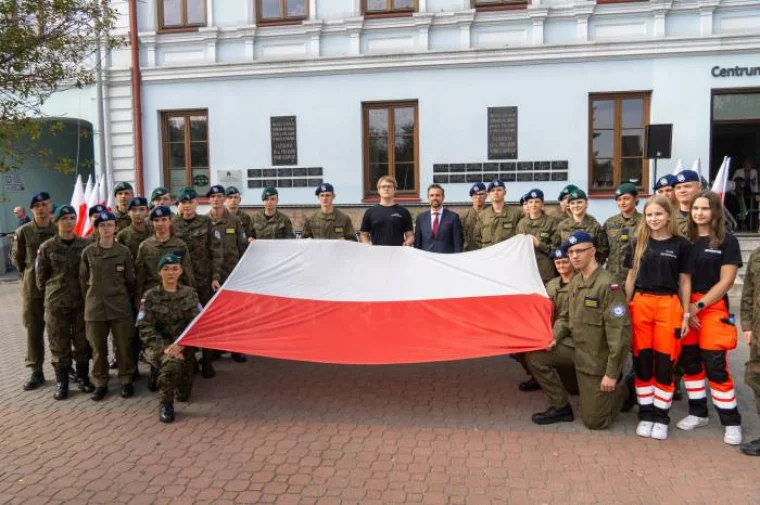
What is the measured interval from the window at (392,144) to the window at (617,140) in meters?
3.55

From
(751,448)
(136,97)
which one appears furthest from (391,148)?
(751,448)

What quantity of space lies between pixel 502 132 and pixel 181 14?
750cm

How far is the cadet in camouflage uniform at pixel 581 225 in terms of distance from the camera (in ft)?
18.9

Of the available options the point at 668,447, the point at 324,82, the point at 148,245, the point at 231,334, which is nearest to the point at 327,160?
the point at 324,82

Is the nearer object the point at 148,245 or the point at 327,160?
the point at 148,245

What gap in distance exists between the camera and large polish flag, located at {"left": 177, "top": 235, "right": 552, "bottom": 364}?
4.71 metres

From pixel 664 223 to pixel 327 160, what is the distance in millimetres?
8427

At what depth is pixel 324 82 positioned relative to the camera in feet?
38.7

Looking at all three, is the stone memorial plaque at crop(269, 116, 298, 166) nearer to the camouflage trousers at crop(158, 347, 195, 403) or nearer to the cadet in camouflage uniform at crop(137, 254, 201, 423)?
the cadet in camouflage uniform at crop(137, 254, 201, 423)

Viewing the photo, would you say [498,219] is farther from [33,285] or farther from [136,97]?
[136,97]

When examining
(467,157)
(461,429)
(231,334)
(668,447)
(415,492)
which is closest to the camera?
(415,492)

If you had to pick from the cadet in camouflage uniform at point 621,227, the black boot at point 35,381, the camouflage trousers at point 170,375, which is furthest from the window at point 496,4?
the black boot at point 35,381

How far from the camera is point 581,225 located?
580 cm

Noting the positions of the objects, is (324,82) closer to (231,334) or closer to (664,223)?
(231,334)
